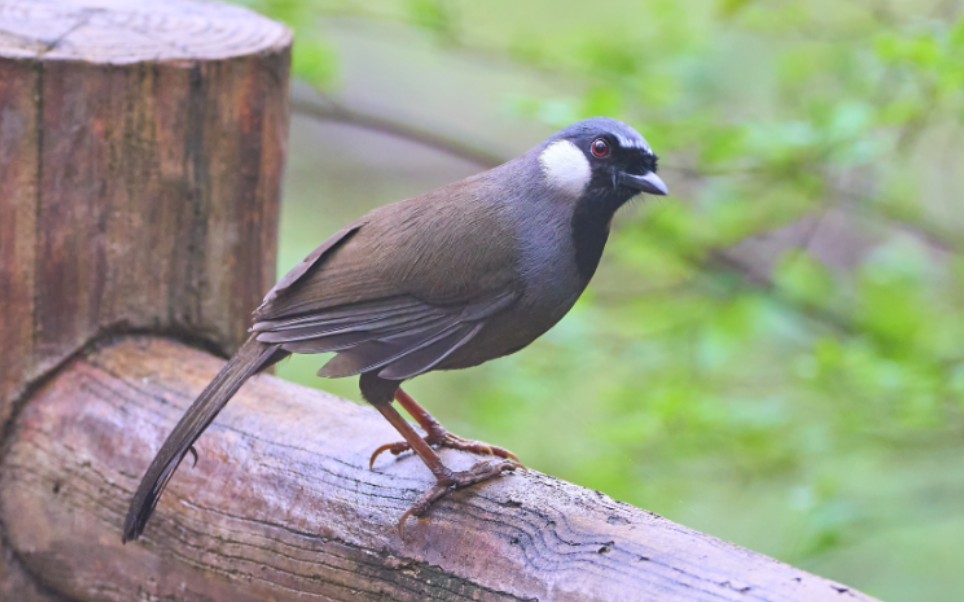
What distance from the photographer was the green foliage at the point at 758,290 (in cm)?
338

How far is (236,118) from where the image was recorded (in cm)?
283

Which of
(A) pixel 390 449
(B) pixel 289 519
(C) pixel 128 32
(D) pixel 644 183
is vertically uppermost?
(C) pixel 128 32

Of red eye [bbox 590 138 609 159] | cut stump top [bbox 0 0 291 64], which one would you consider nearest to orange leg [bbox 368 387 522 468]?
red eye [bbox 590 138 609 159]

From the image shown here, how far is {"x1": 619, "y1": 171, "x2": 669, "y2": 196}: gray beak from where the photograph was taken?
2.43 meters

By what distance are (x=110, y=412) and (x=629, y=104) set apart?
203cm

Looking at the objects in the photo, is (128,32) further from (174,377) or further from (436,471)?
(436,471)

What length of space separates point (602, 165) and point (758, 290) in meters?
1.50

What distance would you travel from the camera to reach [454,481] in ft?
7.51

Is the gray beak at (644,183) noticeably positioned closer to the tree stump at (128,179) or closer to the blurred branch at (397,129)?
the tree stump at (128,179)

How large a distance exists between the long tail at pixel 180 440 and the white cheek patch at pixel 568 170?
72cm

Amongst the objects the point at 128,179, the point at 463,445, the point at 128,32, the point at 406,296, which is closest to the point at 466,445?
the point at 463,445

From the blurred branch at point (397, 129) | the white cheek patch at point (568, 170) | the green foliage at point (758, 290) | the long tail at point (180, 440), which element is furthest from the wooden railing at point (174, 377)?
the blurred branch at point (397, 129)

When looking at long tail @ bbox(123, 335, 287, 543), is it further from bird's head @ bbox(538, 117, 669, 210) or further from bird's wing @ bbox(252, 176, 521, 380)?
bird's head @ bbox(538, 117, 669, 210)

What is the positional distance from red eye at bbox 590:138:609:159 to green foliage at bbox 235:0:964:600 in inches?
36.8
